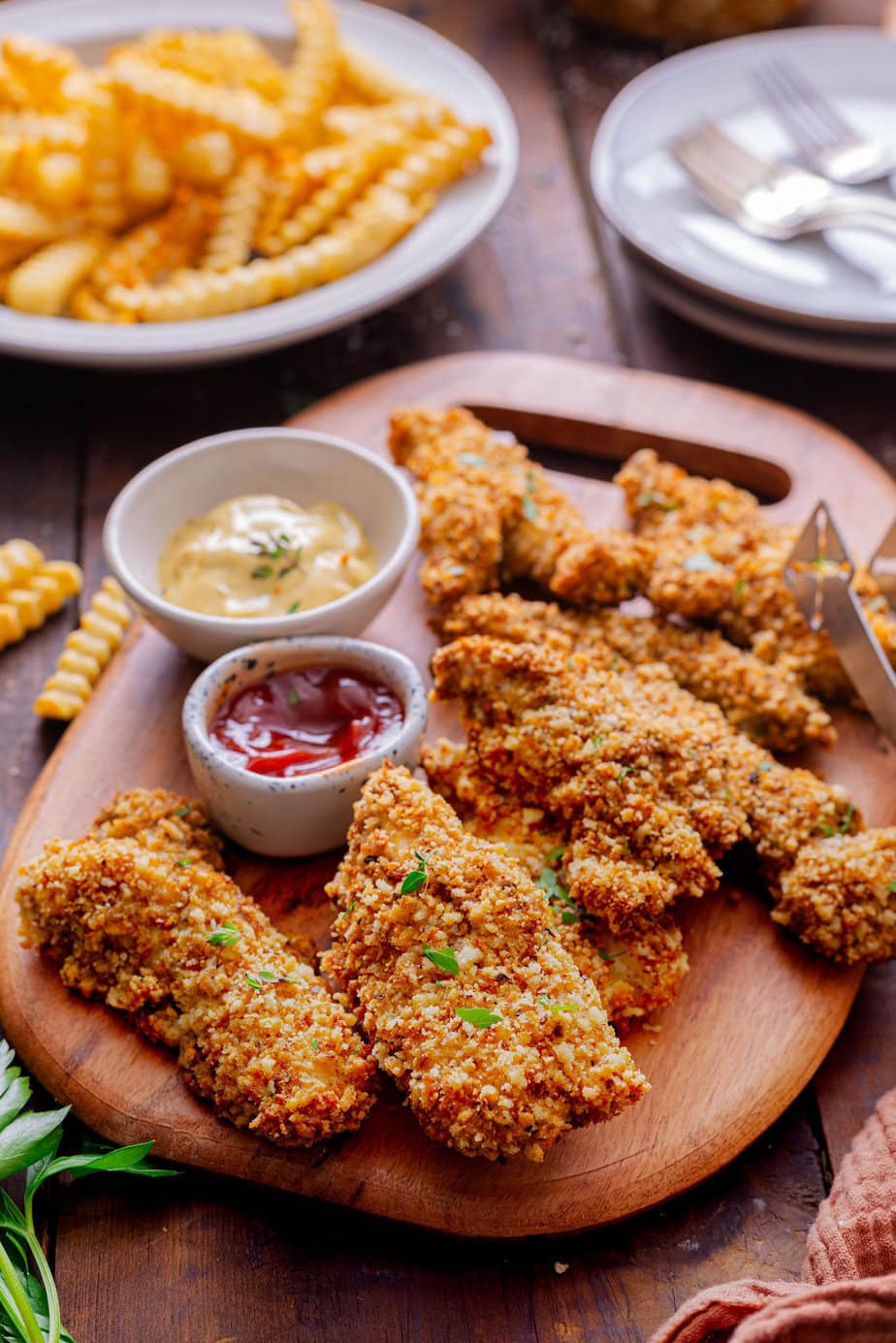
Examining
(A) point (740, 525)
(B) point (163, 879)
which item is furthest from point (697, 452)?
(B) point (163, 879)

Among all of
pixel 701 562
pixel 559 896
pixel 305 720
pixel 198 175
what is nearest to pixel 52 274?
pixel 198 175

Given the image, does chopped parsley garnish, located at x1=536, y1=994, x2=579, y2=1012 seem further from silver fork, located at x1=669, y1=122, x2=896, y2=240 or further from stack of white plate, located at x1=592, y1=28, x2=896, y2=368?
silver fork, located at x1=669, y1=122, x2=896, y2=240

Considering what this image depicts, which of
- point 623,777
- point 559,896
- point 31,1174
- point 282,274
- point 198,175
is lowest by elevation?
point 31,1174

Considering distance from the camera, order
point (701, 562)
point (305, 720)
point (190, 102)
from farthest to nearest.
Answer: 1. point (190, 102)
2. point (701, 562)
3. point (305, 720)

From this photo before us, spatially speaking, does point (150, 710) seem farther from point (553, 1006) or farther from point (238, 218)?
point (238, 218)

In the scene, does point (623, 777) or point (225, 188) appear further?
point (225, 188)

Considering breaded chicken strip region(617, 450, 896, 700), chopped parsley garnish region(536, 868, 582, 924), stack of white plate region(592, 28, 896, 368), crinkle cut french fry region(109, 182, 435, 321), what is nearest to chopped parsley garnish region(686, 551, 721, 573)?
breaded chicken strip region(617, 450, 896, 700)

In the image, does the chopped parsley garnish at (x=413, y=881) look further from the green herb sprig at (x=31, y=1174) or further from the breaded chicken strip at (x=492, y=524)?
the breaded chicken strip at (x=492, y=524)

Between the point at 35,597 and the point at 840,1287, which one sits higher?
the point at 840,1287
